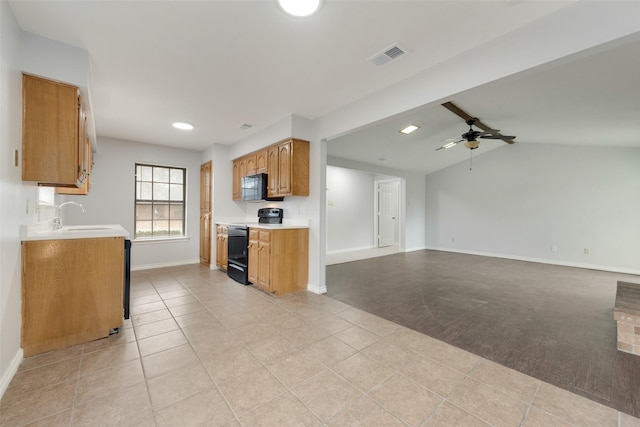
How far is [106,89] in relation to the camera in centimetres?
296

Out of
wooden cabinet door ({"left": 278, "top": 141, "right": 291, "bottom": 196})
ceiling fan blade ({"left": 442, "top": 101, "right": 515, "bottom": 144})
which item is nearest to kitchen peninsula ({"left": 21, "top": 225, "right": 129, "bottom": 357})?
wooden cabinet door ({"left": 278, "top": 141, "right": 291, "bottom": 196})

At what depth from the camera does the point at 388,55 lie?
2.27 meters

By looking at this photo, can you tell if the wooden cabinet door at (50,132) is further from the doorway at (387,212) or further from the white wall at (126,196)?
the doorway at (387,212)

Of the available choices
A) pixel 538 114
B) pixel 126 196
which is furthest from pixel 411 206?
pixel 126 196

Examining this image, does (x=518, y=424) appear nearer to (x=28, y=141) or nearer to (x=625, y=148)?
(x=28, y=141)

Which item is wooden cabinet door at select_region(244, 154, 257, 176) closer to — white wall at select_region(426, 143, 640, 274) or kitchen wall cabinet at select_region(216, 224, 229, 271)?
kitchen wall cabinet at select_region(216, 224, 229, 271)

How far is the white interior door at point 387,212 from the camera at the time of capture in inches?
332

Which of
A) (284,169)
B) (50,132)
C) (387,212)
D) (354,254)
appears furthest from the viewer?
(387,212)

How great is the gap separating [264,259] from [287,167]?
1.40 m

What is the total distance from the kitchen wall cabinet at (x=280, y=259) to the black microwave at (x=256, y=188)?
695mm

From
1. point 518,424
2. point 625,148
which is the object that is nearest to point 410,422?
point 518,424

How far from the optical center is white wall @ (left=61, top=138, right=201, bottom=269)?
4777 mm

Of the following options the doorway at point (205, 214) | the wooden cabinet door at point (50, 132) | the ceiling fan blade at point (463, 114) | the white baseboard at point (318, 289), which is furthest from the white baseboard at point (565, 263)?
the wooden cabinet door at point (50, 132)

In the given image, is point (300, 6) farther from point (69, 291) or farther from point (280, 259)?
point (69, 291)
